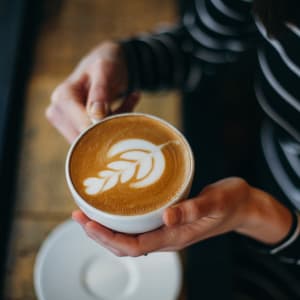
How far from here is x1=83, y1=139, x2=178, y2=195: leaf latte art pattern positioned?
1.92ft

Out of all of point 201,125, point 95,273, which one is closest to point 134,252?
point 95,273

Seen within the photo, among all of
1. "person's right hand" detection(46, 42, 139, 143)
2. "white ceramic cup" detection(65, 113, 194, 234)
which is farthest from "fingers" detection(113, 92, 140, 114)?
"white ceramic cup" detection(65, 113, 194, 234)

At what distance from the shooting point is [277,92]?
2.47 feet

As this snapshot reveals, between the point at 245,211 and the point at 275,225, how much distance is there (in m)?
0.07

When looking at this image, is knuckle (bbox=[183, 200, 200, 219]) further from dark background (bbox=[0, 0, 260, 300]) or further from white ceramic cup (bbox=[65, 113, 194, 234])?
dark background (bbox=[0, 0, 260, 300])

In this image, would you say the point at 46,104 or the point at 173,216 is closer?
the point at 173,216

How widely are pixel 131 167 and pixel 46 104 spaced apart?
1.55ft

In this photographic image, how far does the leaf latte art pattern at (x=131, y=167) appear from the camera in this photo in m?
0.59

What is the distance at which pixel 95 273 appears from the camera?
0.78m

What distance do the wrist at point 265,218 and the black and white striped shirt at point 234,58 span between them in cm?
11

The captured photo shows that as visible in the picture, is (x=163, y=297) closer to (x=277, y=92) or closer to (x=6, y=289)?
(x=6, y=289)

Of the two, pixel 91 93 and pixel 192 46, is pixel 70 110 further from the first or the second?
pixel 192 46

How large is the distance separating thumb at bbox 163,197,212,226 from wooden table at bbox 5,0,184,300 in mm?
384

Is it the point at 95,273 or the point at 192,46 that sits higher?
the point at 192,46
